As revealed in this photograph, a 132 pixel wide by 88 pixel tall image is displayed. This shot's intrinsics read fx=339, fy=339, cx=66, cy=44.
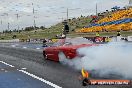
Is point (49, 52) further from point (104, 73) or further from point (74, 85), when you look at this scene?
point (74, 85)

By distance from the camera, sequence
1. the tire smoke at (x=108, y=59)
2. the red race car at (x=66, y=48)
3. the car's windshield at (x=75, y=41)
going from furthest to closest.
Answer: the car's windshield at (x=75, y=41) → the red race car at (x=66, y=48) → the tire smoke at (x=108, y=59)

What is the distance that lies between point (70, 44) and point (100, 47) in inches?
120

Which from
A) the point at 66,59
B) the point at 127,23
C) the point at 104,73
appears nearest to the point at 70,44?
the point at 66,59

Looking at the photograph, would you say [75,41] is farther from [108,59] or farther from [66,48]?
[108,59]

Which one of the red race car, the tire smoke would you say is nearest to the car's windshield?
the red race car

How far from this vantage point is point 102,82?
6.96 m

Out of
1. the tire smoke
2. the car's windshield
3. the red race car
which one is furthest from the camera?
the car's windshield

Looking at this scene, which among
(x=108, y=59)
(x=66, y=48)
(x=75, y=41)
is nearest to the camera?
(x=108, y=59)

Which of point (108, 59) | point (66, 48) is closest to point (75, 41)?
point (66, 48)

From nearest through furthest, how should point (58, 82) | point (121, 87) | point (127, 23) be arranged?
point (121, 87)
point (58, 82)
point (127, 23)

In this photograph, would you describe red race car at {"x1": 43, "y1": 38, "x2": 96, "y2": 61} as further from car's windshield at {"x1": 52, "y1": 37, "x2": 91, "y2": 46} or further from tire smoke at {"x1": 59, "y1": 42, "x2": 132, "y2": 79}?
tire smoke at {"x1": 59, "y1": 42, "x2": 132, "y2": 79}

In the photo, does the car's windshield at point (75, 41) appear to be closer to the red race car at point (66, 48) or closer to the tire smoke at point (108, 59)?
the red race car at point (66, 48)

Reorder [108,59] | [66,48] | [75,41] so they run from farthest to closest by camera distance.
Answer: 1. [75,41]
2. [66,48]
3. [108,59]

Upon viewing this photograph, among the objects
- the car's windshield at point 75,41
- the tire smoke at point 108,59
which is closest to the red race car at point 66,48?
the car's windshield at point 75,41
